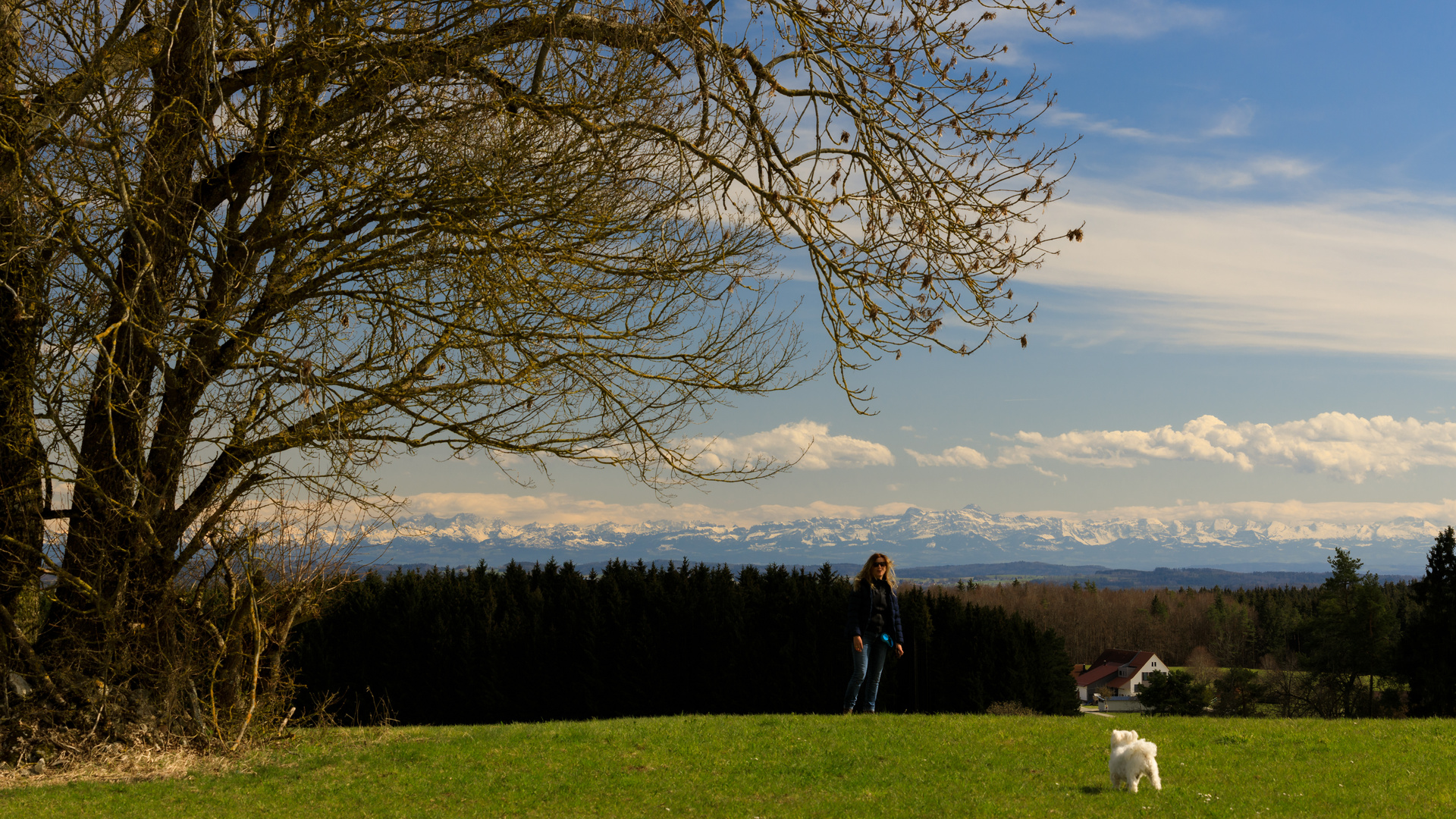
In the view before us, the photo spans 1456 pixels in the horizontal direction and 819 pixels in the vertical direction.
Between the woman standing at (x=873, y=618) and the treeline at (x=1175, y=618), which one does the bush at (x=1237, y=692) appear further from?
the woman standing at (x=873, y=618)

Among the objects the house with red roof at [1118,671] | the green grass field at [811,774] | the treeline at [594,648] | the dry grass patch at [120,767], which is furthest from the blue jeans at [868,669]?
the house with red roof at [1118,671]

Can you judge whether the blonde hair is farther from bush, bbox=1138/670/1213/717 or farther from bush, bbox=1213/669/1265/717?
bush, bbox=1138/670/1213/717

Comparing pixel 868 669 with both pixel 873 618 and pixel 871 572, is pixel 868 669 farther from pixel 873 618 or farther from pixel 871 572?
pixel 871 572

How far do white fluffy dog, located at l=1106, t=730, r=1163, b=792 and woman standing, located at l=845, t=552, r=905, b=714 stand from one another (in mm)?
3587

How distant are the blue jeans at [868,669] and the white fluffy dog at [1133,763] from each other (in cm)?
373

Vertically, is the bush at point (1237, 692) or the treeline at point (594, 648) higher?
the treeline at point (594, 648)

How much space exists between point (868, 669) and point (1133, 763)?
462 centimetres

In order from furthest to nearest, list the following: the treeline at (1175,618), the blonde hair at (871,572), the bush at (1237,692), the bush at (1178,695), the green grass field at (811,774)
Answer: the treeline at (1175,618) < the bush at (1178,695) < the bush at (1237,692) < the blonde hair at (871,572) < the green grass field at (811,774)

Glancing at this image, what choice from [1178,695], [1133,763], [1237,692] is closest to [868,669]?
[1133,763]

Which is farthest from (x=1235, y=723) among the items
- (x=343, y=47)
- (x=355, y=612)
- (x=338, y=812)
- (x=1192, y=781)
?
(x=355, y=612)

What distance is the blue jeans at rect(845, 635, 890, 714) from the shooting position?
11.0m

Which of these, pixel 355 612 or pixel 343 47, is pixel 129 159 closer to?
pixel 343 47

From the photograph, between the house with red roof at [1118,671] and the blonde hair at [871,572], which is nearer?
the blonde hair at [871,572]

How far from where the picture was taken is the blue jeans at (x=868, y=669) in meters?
11.0
